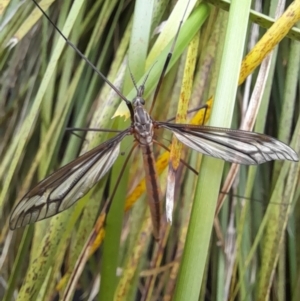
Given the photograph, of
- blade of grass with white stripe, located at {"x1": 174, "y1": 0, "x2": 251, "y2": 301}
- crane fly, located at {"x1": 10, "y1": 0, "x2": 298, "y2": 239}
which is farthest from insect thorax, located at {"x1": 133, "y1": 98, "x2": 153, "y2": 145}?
blade of grass with white stripe, located at {"x1": 174, "y1": 0, "x2": 251, "y2": 301}

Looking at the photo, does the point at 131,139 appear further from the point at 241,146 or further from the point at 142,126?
the point at 241,146

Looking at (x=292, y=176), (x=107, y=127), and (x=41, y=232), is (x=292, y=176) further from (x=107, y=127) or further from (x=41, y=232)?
(x=41, y=232)

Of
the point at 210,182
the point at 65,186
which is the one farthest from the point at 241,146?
the point at 65,186

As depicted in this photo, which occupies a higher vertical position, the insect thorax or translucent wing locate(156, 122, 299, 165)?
the insect thorax

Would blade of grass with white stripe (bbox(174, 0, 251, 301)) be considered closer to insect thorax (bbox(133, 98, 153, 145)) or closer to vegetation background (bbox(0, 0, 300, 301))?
vegetation background (bbox(0, 0, 300, 301))

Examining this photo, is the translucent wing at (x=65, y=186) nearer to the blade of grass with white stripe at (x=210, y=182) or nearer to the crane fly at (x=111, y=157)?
the crane fly at (x=111, y=157)

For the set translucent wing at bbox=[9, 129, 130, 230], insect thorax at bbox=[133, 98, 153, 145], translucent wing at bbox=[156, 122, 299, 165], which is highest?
insect thorax at bbox=[133, 98, 153, 145]

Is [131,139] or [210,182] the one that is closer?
[210,182]

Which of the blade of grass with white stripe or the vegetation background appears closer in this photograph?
the blade of grass with white stripe
